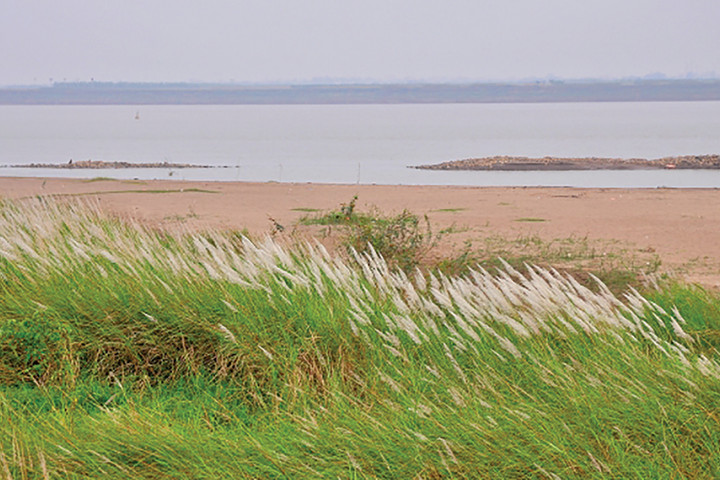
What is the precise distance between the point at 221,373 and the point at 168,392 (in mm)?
376

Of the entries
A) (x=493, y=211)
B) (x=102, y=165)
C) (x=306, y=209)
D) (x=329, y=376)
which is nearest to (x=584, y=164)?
(x=102, y=165)

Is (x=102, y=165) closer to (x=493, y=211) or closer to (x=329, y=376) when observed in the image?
(x=493, y=211)

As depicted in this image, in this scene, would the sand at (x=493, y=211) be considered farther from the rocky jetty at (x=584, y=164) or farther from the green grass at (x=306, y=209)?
the rocky jetty at (x=584, y=164)

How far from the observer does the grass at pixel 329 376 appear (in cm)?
396

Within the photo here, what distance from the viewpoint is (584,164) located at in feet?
135

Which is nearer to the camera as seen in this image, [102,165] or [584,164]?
[584,164]

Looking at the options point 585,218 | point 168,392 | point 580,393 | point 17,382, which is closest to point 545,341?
point 580,393

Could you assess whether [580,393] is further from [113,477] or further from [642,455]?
[113,477]

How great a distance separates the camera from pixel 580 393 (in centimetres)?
442

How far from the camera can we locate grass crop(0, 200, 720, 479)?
396cm

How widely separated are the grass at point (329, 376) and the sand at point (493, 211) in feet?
11.2

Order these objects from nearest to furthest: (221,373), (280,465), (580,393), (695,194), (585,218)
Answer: (280,465) < (580,393) < (221,373) < (585,218) < (695,194)

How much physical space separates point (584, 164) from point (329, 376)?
37.7m

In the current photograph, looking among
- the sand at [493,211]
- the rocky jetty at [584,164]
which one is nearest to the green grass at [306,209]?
the sand at [493,211]
